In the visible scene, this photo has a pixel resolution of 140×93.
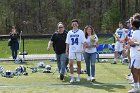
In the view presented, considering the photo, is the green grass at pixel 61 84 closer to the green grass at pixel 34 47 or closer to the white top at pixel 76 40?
the white top at pixel 76 40

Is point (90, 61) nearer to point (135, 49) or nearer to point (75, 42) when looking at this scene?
point (75, 42)

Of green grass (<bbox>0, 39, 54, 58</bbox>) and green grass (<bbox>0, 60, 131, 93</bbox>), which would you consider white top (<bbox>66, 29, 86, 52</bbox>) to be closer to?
green grass (<bbox>0, 60, 131, 93</bbox>)

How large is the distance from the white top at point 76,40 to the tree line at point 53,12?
34008 mm

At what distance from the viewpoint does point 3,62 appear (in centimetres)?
1972

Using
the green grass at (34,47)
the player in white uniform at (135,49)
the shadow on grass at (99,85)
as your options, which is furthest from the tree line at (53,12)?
the player in white uniform at (135,49)

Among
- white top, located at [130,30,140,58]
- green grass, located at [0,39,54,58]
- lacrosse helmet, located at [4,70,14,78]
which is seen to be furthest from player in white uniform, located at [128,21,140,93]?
green grass, located at [0,39,54,58]

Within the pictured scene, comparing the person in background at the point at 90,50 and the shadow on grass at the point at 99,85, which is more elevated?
the person in background at the point at 90,50

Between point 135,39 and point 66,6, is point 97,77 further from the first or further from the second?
point 66,6

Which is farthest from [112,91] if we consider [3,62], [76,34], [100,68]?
[3,62]

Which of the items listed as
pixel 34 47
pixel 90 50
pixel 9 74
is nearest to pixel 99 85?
pixel 90 50

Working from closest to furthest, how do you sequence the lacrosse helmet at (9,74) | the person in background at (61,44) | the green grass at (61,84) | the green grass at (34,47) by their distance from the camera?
1. the green grass at (61,84)
2. the person in background at (61,44)
3. the lacrosse helmet at (9,74)
4. the green grass at (34,47)

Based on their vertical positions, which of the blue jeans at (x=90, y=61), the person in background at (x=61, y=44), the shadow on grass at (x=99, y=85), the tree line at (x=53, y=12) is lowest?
the shadow on grass at (x=99, y=85)

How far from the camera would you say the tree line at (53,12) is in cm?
4844

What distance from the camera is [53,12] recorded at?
51.2 metres
